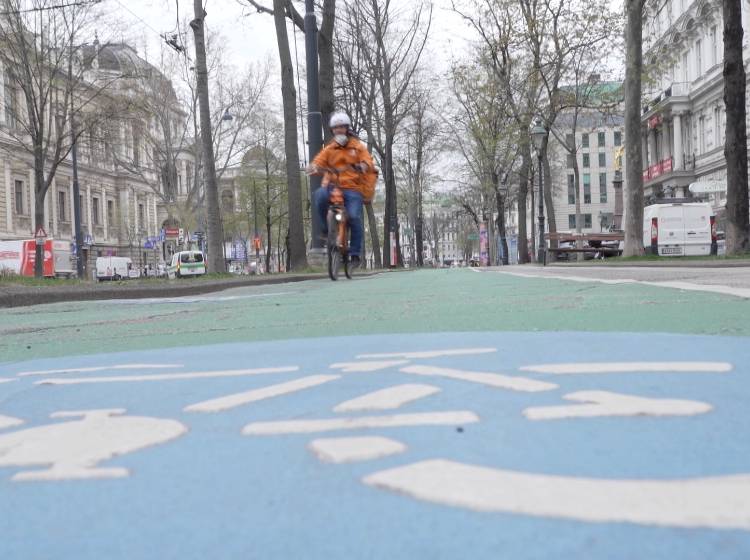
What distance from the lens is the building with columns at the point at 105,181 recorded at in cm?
2905

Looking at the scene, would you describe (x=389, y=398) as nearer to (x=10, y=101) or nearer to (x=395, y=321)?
(x=395, y=321)

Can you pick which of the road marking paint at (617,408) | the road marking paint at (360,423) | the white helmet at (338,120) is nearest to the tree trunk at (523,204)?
the white helmet at (338,120)

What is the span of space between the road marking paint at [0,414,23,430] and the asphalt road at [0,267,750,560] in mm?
11

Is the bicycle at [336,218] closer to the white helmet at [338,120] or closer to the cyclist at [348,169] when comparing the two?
the cyclist at [348,169]

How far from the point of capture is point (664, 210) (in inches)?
1088

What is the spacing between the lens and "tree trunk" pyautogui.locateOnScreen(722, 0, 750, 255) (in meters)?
18.6

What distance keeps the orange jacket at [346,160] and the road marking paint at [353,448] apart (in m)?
9.82

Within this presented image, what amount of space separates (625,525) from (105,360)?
2.79m

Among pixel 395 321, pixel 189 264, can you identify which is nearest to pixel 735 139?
pixel 395 321

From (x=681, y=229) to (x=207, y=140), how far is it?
16068mm

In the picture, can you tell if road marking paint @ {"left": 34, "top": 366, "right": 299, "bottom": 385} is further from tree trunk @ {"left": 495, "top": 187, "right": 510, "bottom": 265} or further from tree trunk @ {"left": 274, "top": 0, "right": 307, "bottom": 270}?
tree trunk @ {"left": 495, "top": 187, "right": 510, "bottom": 265}

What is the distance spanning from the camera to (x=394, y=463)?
1.33m

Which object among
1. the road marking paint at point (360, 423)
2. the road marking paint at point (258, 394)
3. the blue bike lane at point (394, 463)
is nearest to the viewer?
the blue bike lane at point (394, 463)

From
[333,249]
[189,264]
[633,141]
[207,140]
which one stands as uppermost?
[207,140]
